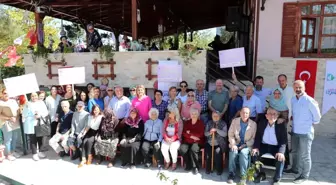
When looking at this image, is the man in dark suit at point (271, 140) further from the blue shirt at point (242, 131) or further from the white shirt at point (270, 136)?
the blue shirt at point (242, 131)

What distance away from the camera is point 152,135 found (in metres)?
4.41

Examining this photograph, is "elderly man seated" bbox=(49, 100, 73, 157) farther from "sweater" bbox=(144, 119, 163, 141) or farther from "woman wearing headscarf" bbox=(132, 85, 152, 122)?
"sweater" bbox=(144, 119, 163, 141)

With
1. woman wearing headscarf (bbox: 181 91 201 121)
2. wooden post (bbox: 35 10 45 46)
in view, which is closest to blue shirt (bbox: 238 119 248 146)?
woman wearing headscarf (bbox: 181 91 201 121)

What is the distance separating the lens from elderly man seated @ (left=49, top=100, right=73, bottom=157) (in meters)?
4.72

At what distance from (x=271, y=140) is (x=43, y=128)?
397 centimetres

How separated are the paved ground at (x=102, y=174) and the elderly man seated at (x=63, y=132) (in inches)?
7.9

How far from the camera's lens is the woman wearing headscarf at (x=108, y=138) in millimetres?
4441

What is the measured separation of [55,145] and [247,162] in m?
3.34

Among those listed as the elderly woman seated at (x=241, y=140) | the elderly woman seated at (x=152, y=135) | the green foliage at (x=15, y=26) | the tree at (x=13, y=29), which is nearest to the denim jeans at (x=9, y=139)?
the elderly woman seated at (x=152, y=135)

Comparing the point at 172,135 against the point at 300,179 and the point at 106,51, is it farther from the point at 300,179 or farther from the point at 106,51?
the point at 106,51

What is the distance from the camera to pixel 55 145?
4715mm

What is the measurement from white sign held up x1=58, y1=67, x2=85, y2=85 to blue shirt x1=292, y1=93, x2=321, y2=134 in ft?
13.3

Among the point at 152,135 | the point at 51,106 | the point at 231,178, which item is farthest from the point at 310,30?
the point at 51,106

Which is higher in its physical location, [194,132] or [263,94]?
[263,94]
